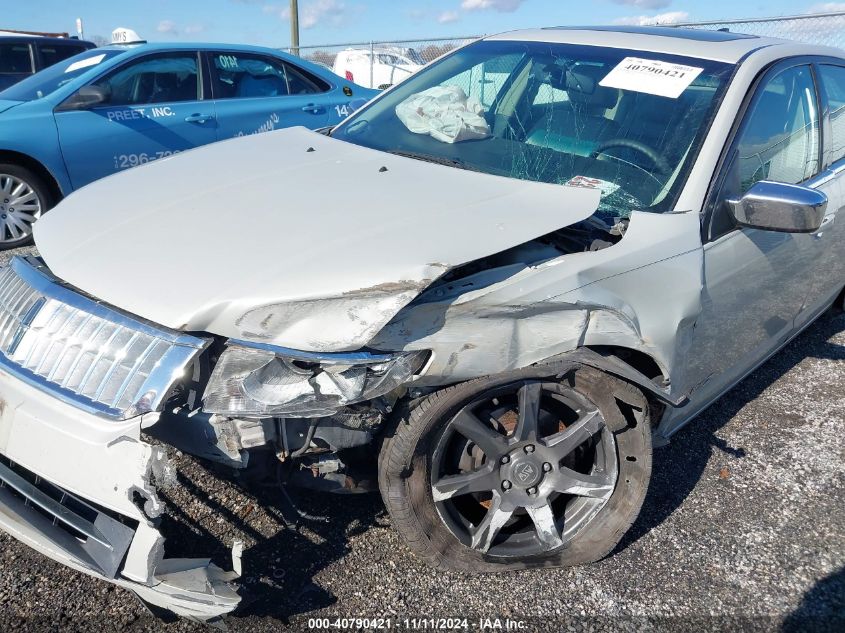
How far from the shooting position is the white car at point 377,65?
12928 millimetres

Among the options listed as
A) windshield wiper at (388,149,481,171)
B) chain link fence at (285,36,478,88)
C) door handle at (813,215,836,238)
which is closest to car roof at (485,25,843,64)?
door handle at (813,215,836,238)

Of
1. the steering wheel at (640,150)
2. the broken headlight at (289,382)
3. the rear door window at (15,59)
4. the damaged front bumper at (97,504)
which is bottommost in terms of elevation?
the rear door window at (15,59)

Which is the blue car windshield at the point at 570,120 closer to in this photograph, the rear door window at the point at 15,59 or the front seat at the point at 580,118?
the front seat at the point at 580,118

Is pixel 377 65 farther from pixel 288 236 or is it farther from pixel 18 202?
pixel 288 236

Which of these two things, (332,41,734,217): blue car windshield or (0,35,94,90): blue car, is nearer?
(332,41,734,217): blue car windshield

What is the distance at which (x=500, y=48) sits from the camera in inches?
137

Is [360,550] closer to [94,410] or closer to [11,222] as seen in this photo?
[94,410]

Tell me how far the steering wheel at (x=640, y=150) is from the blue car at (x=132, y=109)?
173 inches

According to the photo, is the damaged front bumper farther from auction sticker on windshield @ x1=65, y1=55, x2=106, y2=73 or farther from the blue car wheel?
auction sticker on windshield @ x1=65, y1=55, x2=106, y2=73

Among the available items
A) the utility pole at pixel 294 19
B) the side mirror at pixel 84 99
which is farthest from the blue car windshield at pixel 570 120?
the utility pole at pixel 294 19

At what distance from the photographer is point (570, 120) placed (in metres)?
2.95

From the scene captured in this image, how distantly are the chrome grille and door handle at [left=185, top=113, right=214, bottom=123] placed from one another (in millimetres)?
4335

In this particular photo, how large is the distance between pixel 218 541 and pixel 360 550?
1.65 ft

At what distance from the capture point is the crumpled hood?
6.11 ft
